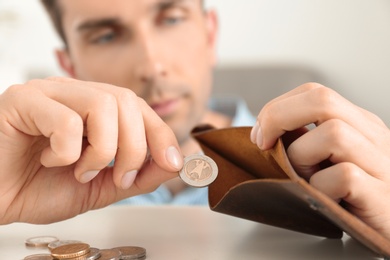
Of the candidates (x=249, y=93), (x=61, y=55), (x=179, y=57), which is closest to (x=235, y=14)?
(x=249, y=93)

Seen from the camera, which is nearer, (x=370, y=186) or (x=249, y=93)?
(x=370, y=186)

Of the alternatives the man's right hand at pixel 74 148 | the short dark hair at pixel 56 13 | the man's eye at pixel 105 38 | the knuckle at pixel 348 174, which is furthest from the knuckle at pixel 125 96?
the short dark hair at pixel 56 13

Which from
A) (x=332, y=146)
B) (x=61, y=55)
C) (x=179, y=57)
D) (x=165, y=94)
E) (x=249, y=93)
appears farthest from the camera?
(x=249, y=93)

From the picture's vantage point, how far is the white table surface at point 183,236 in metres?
0.55

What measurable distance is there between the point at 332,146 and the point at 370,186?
50 millimetres

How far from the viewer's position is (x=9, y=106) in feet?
2.15

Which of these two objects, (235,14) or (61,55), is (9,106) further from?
(235,14)

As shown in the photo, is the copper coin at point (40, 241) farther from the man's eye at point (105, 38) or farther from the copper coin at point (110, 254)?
the man's eye at point (105, 38)

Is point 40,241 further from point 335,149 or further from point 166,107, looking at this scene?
point 166,107

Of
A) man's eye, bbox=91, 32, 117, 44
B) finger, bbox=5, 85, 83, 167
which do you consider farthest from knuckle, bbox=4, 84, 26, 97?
man's eye, bbox=91, 32, 117, 44

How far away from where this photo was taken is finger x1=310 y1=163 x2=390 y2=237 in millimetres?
534

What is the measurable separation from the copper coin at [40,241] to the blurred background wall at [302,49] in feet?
7.53

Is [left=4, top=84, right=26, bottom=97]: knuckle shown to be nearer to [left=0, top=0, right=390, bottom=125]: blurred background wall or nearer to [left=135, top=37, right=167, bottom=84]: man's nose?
[left=135, top=37, right=167, bottom=84]: man's nose

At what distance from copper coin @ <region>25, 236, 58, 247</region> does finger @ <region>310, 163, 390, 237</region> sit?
26 centimetres
